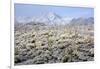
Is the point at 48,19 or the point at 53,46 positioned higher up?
the point at 48,19

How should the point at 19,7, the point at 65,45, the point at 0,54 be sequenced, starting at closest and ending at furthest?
the point at 0,54 < the point at 19,7 < the point at 65,45

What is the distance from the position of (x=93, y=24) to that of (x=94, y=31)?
0.09 m

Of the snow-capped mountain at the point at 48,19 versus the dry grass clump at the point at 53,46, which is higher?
the snow-capped mountain at the point at 48,19

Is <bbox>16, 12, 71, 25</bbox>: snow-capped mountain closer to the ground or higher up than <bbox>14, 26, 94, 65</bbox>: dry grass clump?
higher up

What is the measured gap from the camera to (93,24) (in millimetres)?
2156

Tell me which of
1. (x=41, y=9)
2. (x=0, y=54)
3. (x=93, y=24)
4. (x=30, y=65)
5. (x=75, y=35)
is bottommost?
(x=30, y=65)

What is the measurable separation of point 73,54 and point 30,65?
515mm

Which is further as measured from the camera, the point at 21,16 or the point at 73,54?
the point at 73,54

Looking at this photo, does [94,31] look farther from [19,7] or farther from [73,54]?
[19,7]

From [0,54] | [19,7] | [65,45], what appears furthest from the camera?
[65,45]

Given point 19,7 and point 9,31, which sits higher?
point 19,7

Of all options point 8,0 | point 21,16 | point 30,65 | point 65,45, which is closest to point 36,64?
point 30,65
